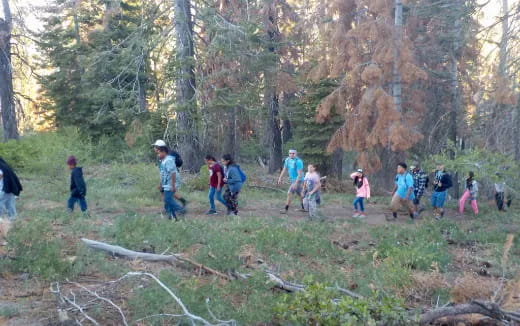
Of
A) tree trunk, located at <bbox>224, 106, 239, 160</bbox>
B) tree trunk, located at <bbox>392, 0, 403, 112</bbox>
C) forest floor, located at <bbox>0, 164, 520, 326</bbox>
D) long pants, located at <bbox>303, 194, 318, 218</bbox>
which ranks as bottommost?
forest floor, located at <bbox>0, 164, 520, 326</bbox>

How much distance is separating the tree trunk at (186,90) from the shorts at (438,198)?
891 cm

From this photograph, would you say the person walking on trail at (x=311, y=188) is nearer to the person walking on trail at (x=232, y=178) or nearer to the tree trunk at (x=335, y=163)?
the person walking on trail at (x=232, y=178)

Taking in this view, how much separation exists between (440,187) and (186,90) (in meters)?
9.98

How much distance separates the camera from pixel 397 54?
18078 millimetres

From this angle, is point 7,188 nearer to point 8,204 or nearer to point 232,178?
point 8,204

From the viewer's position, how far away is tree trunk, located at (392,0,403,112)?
1808cm

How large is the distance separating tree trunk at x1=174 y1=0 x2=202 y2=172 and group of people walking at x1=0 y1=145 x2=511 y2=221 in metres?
5.32

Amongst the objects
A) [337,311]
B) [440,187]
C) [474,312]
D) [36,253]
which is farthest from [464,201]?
[36,253]

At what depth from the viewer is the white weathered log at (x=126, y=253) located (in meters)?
7.36

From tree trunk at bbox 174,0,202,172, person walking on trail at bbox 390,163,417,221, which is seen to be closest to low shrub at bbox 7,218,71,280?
person walking on trail at bbox 390,163,417,221

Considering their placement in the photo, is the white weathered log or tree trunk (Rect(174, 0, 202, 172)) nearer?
the white weathered log

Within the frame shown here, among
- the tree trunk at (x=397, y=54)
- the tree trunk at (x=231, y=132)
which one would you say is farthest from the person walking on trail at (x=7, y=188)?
the tree trunk at (x=231, y=132)

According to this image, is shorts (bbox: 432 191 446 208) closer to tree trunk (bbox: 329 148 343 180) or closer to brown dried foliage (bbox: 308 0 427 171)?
brown dried foliage (bbox: 308 0 427 171)

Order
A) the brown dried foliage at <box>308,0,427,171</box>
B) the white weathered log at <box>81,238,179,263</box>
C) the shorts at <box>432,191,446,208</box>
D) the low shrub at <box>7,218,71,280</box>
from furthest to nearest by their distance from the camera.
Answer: the brown dried foliage at <box>308,0,427,171</box>
the shorts at <box>432,191,446,208</box>
the white weathered log at <box>81,238,179,263</box>
the low shrub at <box>7,218,71,280</box>
